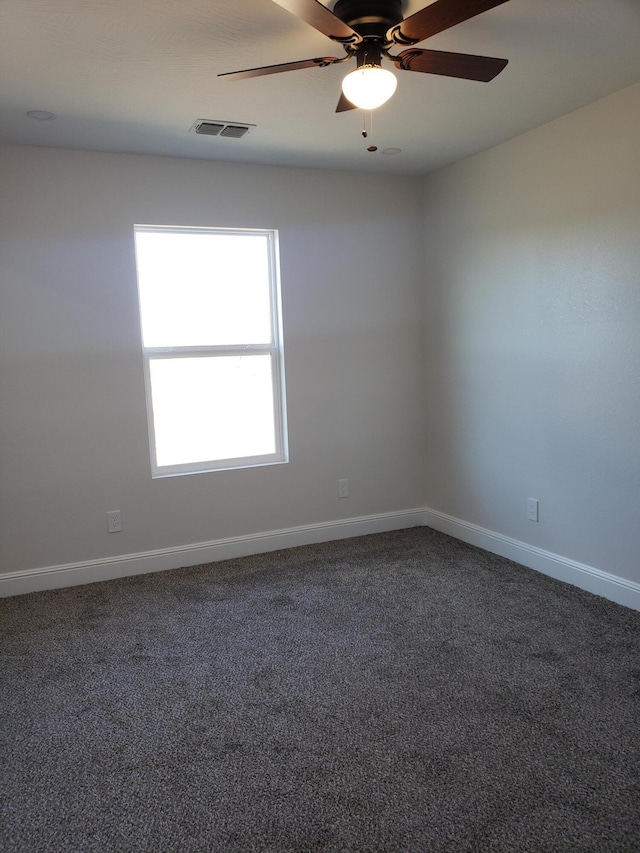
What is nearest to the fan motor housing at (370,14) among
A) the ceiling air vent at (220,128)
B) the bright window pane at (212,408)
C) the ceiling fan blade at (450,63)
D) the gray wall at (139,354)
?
the ceiling fan blade at (450,63)

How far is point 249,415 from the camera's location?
4074 millimetres

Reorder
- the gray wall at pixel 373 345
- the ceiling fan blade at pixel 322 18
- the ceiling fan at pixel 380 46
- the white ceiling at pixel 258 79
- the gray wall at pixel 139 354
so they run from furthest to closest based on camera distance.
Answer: the gray wall at pixel 139 354 < the gray wall at pixel 373 345 < the white ceiling at pixel 258 79 < the ceiling fan at pixel 380 46 < the ceiling fan blade at pixel 322 18

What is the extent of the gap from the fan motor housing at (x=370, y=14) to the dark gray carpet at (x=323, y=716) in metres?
2.36

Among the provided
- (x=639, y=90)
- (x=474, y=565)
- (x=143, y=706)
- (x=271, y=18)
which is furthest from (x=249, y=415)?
(x=639, y=90)

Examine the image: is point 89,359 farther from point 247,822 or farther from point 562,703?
point 562,703

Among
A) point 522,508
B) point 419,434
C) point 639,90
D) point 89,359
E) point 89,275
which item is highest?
point 639,90

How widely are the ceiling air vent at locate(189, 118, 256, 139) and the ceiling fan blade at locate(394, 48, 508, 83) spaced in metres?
1.28

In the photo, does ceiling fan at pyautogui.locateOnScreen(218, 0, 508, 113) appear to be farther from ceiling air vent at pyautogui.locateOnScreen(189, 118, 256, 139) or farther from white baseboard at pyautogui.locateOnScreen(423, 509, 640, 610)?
white baseboard at pyautogui.locateOnScreen(423, 509, 640, 610)

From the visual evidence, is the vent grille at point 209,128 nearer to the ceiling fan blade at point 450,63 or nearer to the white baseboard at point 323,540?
the ceiling fan blade at point 450,63

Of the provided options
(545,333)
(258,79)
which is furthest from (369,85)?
(545,333)

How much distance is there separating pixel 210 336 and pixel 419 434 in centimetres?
169

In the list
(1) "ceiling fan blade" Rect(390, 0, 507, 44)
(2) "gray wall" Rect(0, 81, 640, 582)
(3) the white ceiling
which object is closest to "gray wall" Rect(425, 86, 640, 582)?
(2) "gray wall" Rect(0, 81, 640, 582)

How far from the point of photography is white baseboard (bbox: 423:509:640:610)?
308 cm

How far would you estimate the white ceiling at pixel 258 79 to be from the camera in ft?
6.82
